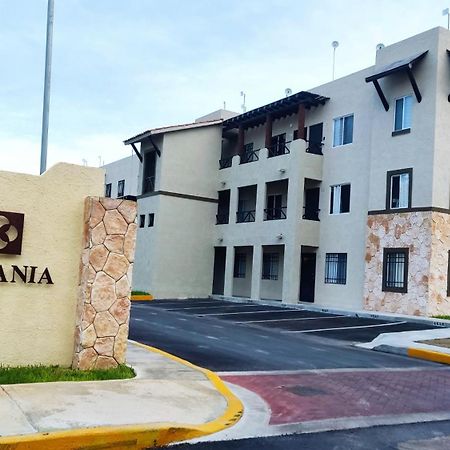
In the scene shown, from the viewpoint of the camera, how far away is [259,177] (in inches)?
1235

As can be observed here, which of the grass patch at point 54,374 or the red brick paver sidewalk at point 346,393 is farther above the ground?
the grass patch at point 54,374

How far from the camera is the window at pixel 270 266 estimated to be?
32.3 m

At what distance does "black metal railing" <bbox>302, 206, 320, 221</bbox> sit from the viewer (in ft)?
96.7

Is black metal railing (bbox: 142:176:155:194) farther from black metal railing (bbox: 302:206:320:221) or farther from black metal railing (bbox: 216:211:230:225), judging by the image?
black metal railing (bbox: 302:206:320:221)

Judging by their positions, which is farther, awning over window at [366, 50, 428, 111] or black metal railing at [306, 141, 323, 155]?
black metal railing at [306, 141, 323, 155]

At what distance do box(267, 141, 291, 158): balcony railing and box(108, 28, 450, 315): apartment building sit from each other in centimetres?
11

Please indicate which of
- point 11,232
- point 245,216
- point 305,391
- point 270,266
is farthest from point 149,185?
point 305,391

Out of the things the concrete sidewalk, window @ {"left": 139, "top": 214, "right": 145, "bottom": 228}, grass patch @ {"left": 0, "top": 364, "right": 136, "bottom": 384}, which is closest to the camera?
grass patch @ {"left": 0, "top": 364, "right": 136, "bottom": 384}

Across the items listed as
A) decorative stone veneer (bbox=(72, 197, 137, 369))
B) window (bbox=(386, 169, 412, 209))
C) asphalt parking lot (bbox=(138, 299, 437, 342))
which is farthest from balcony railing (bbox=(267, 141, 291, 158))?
decorative stone veneer (bbox=(72, 197, 137, 369))

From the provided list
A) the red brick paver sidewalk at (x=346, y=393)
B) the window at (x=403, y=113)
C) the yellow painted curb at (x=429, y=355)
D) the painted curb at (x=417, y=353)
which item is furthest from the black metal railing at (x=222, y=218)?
the red brick paver sidewalk at (x=346, y=393)

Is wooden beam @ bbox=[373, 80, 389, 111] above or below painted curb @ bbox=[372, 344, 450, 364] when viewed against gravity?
above

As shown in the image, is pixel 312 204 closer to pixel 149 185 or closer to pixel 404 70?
pixel 404 70

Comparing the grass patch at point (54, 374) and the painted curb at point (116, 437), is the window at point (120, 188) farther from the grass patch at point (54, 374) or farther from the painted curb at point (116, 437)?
the painted curb at point (116, 437)

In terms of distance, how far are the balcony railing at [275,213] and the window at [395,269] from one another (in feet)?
23.8
